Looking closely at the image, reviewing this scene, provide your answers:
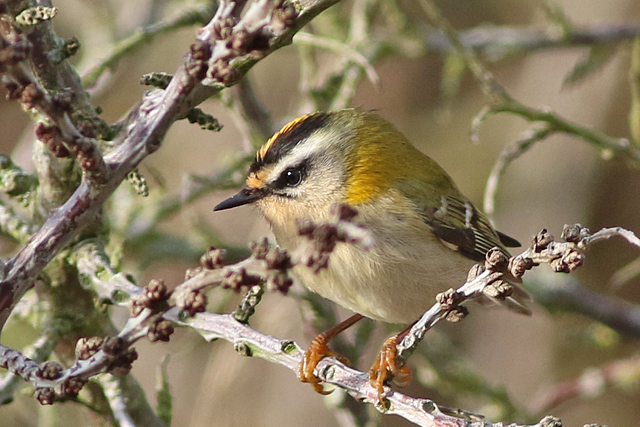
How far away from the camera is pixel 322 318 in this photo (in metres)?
2.92

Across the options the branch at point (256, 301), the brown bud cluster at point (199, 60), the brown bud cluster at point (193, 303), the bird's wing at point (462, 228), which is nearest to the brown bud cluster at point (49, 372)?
the branch at point (256, 301)

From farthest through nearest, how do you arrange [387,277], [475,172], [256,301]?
[475,172]
[387,277]
[256,301]

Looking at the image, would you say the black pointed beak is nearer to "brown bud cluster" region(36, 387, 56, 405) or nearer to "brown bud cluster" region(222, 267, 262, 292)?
"brown bud cluster" region(36, 387, 56, 405)

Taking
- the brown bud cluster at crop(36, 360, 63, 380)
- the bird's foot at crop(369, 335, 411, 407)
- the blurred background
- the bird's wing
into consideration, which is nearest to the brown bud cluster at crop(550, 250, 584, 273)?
the bird's foot at crop(369, 335, 411, 407)

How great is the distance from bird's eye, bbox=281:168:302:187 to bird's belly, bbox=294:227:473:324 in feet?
1.19

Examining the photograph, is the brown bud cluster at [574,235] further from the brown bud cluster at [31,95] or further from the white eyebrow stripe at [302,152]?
the white eyebrow stripe at [302,152]

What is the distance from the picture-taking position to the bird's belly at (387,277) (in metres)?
2.37

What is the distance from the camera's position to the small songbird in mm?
2412

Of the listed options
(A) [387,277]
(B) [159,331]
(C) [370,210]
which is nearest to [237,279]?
(B) [159,331]

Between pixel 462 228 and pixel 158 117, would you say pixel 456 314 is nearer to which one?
pixel 158 117

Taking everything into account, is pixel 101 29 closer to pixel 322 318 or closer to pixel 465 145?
pixel 322 318

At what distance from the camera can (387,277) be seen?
94.2 inches

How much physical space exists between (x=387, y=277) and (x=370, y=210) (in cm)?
28

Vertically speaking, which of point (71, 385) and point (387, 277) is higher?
point (387, 277)
